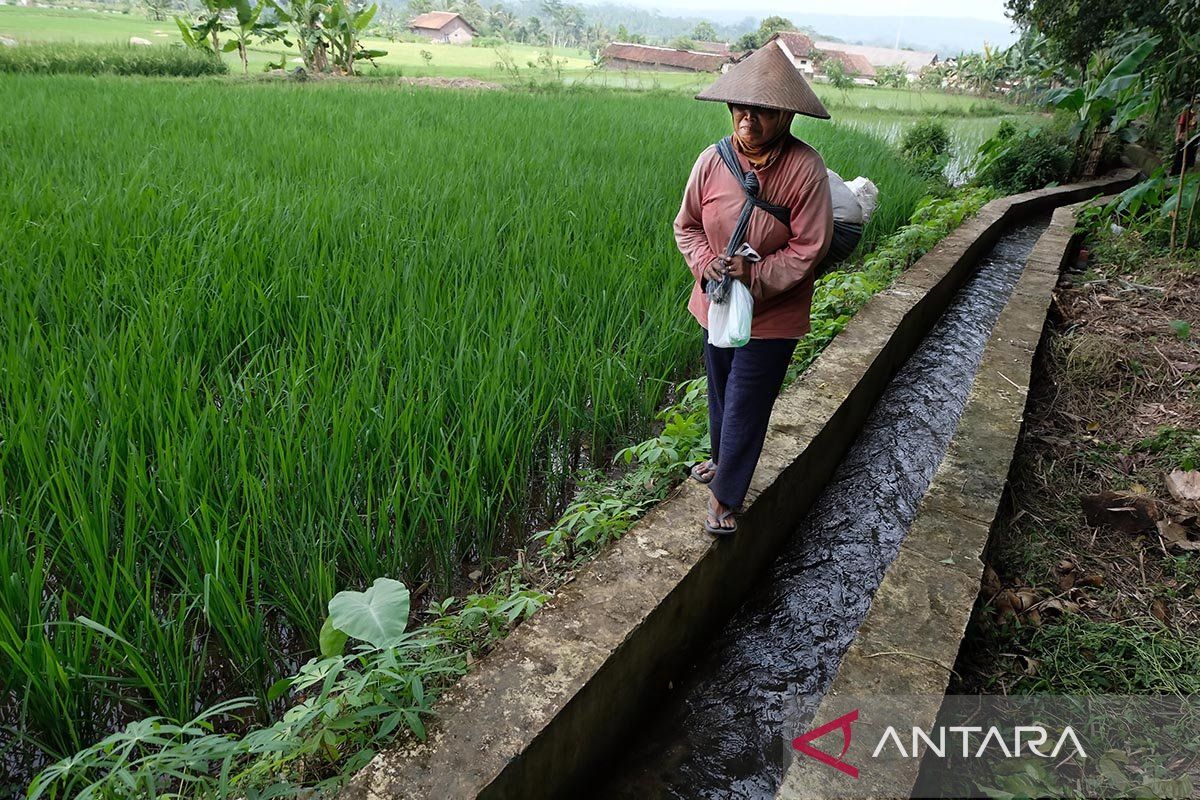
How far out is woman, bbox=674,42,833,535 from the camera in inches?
56.2

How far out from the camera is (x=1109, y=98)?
580cm

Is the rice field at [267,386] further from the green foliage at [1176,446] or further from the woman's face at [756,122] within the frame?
the green foliage at [1176,446]

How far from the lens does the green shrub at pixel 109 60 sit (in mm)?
10328

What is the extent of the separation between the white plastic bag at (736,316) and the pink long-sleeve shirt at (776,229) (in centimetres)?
2

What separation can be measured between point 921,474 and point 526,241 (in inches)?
78.8

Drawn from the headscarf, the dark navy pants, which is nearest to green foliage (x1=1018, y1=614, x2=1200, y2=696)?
the dark navy pants

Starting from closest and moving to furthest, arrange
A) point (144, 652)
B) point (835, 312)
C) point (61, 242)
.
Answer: point (144, 652), point (61, 242), point (835, 312)

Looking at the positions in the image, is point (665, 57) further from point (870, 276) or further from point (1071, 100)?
point (870, 276)

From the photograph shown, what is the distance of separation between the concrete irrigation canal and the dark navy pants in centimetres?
16

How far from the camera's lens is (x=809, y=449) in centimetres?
221

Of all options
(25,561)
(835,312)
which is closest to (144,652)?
(25,561)

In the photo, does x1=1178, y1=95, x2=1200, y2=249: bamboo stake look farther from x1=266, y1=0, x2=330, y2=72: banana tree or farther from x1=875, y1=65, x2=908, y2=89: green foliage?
x1=875, y1=65, x2=908, y2=89: green foliage

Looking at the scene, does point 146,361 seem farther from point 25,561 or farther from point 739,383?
point 739,383

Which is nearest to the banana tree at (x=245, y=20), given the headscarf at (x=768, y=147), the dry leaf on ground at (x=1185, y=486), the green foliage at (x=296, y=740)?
the headscarf at (x=768, y=147)
